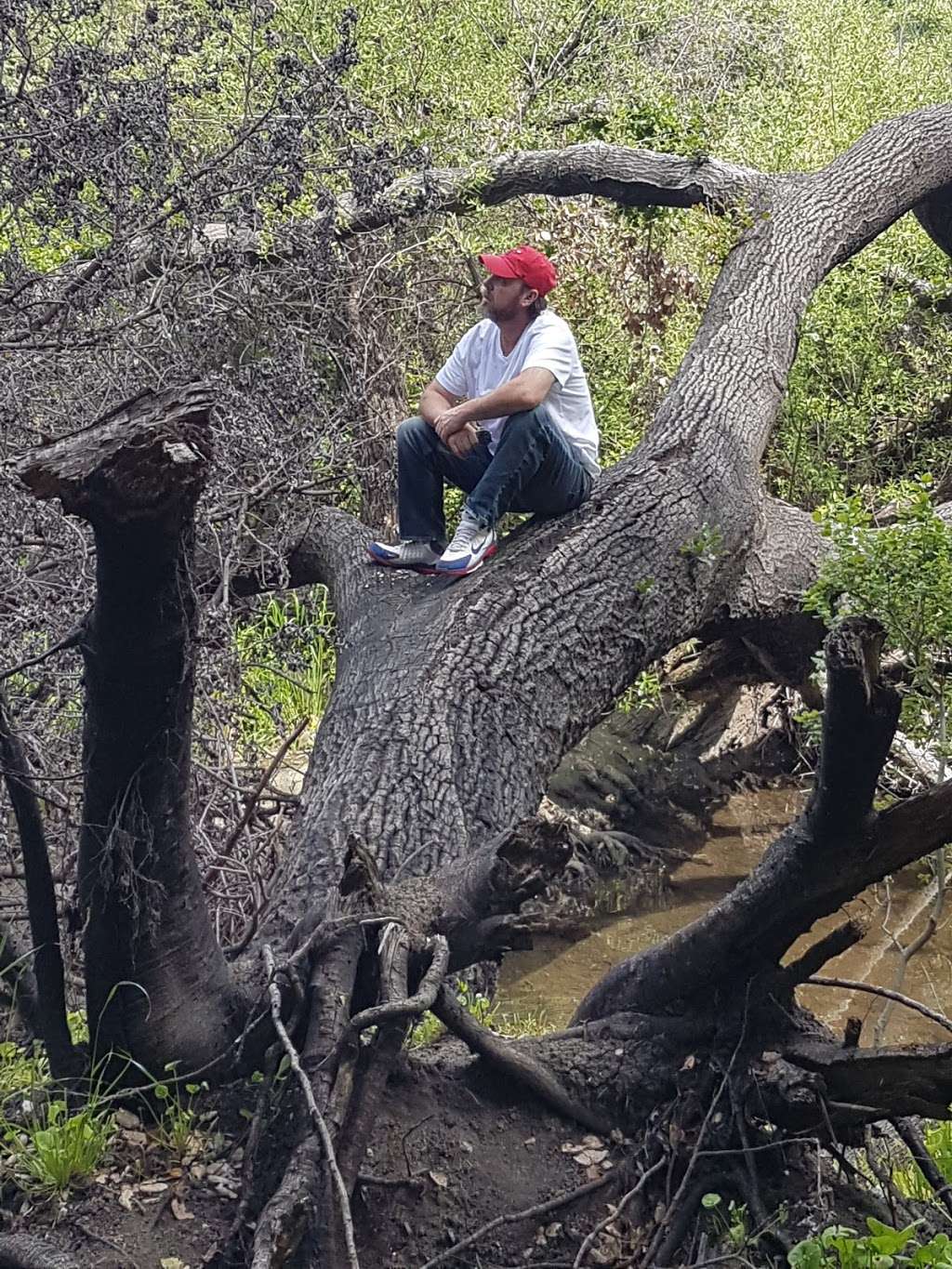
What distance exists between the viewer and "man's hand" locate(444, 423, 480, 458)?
4.66m

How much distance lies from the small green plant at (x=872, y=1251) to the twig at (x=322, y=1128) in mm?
773

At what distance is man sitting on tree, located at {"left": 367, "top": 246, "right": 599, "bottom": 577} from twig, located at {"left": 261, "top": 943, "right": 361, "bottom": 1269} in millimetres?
2351

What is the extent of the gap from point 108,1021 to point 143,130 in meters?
3.46

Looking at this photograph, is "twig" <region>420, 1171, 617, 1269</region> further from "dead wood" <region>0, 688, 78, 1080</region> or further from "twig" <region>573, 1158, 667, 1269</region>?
"dead wood" <region>0, 688, 78, 1080</region>

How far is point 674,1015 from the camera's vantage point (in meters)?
2.87

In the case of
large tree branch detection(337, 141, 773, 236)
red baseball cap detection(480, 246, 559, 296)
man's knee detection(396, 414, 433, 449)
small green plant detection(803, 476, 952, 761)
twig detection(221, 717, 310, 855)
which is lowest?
twig detection(221, 717, 310, 855)

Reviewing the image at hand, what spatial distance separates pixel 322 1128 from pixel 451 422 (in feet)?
9.45

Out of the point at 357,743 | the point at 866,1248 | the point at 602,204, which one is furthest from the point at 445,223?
the point at 866,1248

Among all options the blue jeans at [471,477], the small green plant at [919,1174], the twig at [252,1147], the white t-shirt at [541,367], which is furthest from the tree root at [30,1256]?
the white t-shirt at [541,367]

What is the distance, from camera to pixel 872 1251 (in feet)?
6.98

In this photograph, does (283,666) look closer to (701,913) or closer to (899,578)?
(899,578)

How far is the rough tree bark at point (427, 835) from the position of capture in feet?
7.29

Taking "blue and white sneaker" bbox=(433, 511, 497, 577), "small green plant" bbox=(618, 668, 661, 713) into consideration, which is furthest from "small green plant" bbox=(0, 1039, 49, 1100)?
"small green plant" bbox=(618, 668, 661, 713)

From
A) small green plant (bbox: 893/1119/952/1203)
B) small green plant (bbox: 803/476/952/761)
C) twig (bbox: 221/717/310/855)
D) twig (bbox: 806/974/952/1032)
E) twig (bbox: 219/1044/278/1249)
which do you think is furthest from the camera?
small green plant (bbox: 803/476/952/761)
